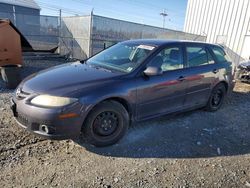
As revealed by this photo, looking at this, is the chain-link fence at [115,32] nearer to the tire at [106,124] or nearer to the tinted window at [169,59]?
the tinted window at [169,59]

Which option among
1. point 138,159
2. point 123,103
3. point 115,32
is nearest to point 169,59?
point 123,103

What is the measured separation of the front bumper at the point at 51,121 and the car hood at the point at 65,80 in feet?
0.78

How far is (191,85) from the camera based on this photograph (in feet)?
15.1

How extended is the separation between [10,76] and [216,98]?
17.2 feet

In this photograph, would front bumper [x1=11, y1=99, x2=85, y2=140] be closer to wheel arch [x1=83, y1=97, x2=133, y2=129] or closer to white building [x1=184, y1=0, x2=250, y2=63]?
wheel arch [x1=83, y1=97, x2=133, y2=129]

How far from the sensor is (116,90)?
11.4 ft

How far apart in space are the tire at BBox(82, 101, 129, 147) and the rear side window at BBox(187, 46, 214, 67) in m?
1.87

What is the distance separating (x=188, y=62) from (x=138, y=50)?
1036 mm

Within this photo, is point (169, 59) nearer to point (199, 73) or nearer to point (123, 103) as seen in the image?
point (199, 73)

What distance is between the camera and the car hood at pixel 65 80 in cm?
324

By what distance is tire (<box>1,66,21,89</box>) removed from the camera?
6.18 meters

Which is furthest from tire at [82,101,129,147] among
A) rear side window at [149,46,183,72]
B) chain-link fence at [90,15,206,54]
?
chain-link fence at [90,15,206,54]

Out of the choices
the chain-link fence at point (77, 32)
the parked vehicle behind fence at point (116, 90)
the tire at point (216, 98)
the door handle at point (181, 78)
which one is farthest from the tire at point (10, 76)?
the tire at point (216, 98)

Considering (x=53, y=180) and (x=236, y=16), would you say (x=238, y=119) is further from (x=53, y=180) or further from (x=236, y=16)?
(x=236, y=16)
